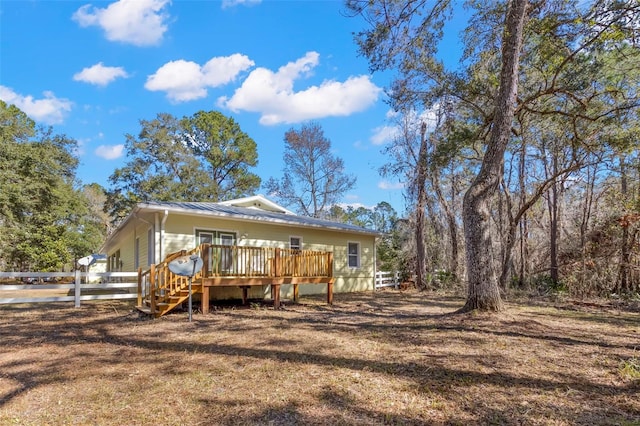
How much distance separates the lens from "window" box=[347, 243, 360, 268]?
15594mm

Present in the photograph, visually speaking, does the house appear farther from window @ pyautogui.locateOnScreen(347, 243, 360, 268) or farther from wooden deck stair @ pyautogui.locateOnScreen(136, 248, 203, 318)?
wooden deck stair @ pyautogui.locateOnScreen(136, 248, 203, 318)

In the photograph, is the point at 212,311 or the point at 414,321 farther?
the point at 212,311

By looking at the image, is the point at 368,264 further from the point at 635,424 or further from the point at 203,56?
the point at 635,424

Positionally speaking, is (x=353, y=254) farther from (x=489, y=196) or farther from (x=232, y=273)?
(x=489, y=196)

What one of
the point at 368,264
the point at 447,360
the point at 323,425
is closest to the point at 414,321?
the point at 447,360

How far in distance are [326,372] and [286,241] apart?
29.9ft

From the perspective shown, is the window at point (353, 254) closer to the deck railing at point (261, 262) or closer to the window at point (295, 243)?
the window at point (295, 243)

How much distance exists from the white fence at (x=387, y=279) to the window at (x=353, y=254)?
222 cm

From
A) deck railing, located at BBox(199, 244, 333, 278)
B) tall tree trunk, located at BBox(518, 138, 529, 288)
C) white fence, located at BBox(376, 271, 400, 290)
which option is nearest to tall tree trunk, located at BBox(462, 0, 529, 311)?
deck railing, located at BBox(199, 244, 333, 278)

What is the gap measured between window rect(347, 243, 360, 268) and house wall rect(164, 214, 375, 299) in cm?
15

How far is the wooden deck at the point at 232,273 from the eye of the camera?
340 inches

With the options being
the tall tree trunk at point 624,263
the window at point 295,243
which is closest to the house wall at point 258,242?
the window at point 295,243

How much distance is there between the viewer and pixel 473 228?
713cm

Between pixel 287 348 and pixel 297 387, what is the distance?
62.6 inches
